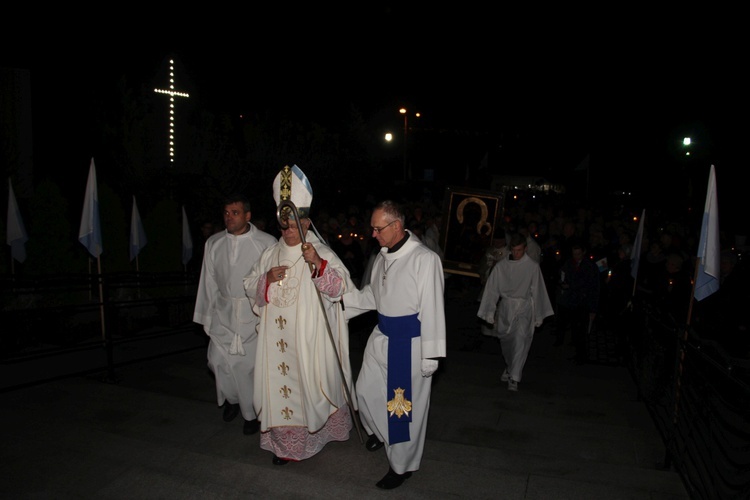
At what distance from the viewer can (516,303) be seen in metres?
7.34

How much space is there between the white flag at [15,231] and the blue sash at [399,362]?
7097 millimetres

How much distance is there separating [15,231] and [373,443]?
23.3 ft

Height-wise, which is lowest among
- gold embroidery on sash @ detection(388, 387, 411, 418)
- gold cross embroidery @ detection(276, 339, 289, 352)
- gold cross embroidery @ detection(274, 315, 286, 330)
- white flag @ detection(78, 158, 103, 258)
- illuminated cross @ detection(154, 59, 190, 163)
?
gold embroidery on sash @ detection(388, 387, 411, 418)

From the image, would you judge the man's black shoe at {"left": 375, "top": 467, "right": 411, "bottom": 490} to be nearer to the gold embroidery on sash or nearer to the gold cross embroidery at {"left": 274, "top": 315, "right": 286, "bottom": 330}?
the gold embroidery on sash

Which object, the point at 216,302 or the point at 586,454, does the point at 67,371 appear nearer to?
the point at 216,302

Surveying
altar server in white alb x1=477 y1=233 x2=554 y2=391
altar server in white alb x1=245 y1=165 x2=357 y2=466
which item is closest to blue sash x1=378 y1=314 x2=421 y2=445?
altar server in white alb x1=245 y1=165 x2=357 y2=466

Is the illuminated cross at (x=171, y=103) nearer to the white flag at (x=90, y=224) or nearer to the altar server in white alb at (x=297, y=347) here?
the white flag at (x=90, y=224)

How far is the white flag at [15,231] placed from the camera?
8.98m

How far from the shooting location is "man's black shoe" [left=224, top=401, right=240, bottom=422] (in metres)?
5.36

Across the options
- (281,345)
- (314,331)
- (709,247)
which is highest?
(709,247)

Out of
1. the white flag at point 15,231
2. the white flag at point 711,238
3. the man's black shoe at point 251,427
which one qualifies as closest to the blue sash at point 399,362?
the man's black shoe at point 251,427

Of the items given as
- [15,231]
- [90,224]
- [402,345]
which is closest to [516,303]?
[402,345]

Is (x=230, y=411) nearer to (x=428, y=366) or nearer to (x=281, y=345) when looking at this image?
(x=281, y=345)

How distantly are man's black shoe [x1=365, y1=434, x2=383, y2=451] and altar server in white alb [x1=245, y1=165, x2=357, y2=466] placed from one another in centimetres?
21
